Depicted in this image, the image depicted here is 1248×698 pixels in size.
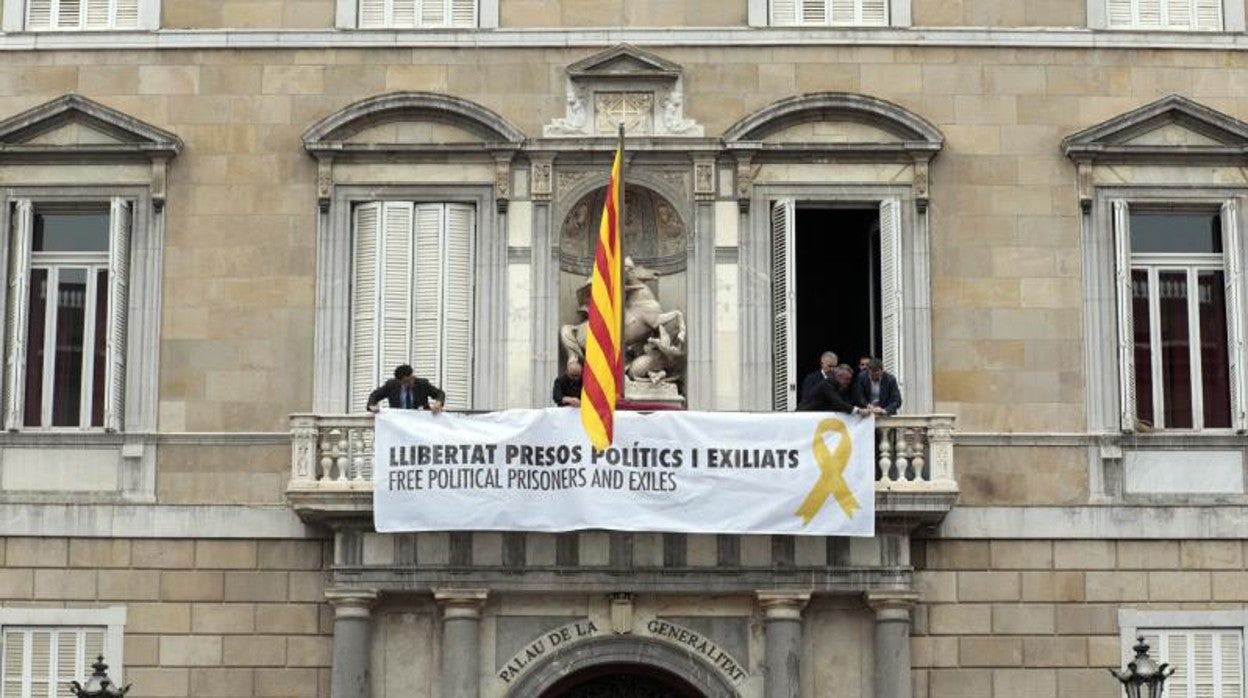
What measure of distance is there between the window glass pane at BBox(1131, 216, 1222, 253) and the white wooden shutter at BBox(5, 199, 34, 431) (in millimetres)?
12910

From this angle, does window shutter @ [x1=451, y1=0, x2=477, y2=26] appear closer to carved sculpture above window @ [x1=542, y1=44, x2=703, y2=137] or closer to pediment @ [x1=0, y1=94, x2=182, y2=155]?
carved sculpture above window @ [x1=542, y1=44, x2=703, y2=137]

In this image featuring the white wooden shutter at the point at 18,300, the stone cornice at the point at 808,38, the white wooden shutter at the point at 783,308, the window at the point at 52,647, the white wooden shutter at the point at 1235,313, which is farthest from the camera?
the stone cornice at the point at 808,38

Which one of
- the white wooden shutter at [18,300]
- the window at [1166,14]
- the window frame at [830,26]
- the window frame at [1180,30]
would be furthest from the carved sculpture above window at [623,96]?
the white wooden shutter at [18,300]

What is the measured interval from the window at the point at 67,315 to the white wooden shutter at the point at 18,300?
0.01 metres

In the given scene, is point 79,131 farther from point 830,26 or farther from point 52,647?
point 830,26

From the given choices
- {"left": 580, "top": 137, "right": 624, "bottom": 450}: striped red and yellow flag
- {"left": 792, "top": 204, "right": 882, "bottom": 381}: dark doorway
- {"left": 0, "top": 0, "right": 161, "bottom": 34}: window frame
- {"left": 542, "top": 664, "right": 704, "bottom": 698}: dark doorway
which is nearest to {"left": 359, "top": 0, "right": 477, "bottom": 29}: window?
{"left": 0, "top": 0, "right": 161, "bottom": 34}: window frame

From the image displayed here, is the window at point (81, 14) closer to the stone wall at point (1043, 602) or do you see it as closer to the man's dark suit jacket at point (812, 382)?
the man's dark suit jacket at point (812, 382)

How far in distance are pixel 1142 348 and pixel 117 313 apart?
11.8 metres

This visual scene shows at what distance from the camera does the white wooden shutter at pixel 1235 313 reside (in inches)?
1082

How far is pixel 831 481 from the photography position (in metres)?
26.2

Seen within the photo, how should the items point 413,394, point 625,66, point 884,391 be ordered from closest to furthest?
point 884,391 < point 413,394 < point 625,66

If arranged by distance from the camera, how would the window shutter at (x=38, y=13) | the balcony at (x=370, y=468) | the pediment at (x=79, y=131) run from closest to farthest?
the balcony at (x=370, y=468) → the pediment at (x=79, y=131) → the window shutter at (x=38, y=13)

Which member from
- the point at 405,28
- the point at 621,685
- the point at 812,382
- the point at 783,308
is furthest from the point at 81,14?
the point at 621,685

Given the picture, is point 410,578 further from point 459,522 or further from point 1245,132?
point 1245,132
